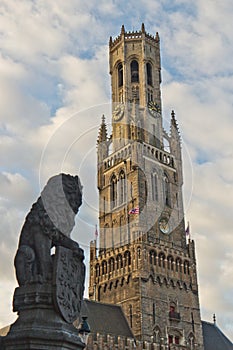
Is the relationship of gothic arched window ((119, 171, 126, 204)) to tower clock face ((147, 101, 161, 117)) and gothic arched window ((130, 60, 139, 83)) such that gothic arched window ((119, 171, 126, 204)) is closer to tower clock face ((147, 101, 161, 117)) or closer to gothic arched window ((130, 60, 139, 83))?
tower clock face ((147, 101, 161, 117))

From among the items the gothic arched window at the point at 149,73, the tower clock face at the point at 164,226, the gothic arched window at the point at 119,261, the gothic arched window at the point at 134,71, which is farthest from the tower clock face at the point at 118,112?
the gothic arched window at the point at 119,261

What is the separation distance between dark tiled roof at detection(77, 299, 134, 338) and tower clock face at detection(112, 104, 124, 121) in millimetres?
25943

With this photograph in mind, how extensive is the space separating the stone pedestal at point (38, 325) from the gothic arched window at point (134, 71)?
6655cm

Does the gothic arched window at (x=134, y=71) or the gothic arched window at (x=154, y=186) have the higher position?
the gothic arched window at (x=134, y=71)

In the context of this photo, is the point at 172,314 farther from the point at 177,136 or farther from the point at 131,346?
the point at 177,136

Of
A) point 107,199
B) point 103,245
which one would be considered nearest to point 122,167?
point 107,199

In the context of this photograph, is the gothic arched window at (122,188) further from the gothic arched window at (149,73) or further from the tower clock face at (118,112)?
the gothic arched window at (149,73)

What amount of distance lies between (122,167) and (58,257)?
5700cm

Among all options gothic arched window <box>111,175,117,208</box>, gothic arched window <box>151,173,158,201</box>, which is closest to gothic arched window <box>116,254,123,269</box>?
gothic arched window <box>111,175,117,208</box>

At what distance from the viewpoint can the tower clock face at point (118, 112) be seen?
7175 cm

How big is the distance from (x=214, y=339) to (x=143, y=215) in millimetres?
18471

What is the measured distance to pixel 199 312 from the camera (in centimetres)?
6266

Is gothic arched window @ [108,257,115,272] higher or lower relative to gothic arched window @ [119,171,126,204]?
lower

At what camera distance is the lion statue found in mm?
10477
